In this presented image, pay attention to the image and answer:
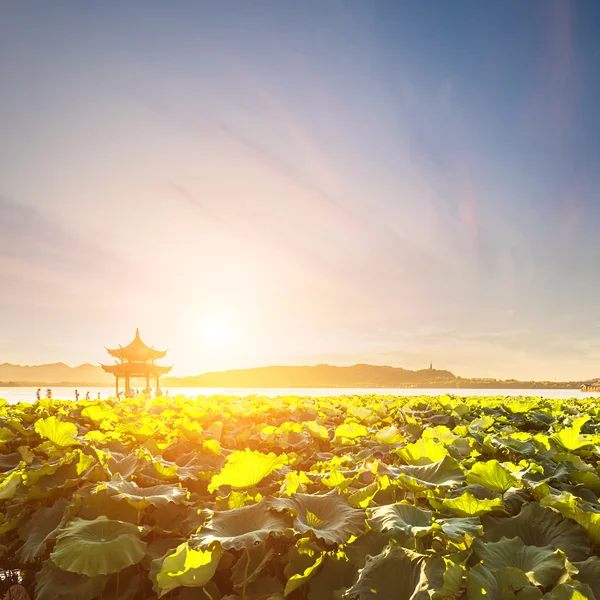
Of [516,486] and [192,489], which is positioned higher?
[516,486]

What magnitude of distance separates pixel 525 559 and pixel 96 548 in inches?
56.5

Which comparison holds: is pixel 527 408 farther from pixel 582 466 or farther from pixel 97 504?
pixel 97 504

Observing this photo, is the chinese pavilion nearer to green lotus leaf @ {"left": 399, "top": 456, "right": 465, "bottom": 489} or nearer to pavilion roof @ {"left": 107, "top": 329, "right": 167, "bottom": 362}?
pavilion roof @ {"left": 107, "top": 329, "right": 167, "bottom": 362}

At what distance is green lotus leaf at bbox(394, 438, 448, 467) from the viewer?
203 cm

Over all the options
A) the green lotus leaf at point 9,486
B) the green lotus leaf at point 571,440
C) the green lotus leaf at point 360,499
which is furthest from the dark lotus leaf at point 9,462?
the green lotus leaf at point 571,440

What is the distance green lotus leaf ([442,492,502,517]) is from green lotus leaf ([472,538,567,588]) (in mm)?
122

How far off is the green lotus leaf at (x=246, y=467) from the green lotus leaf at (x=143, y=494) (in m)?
0.21

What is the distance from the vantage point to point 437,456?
203cm

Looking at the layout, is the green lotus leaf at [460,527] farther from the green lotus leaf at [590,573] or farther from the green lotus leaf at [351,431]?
the green lotus leaf at [351,431]

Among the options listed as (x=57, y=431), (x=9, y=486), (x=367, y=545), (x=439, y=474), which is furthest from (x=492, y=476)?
(x=57, y=431)

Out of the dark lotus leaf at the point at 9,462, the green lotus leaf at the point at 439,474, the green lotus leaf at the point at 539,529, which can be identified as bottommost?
the dark lotus leaf at the point at 9,462

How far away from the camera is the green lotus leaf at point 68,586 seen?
1.74 metres

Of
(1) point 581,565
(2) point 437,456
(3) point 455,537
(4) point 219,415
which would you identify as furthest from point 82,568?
(4) point 219,415

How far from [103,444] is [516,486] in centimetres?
262
